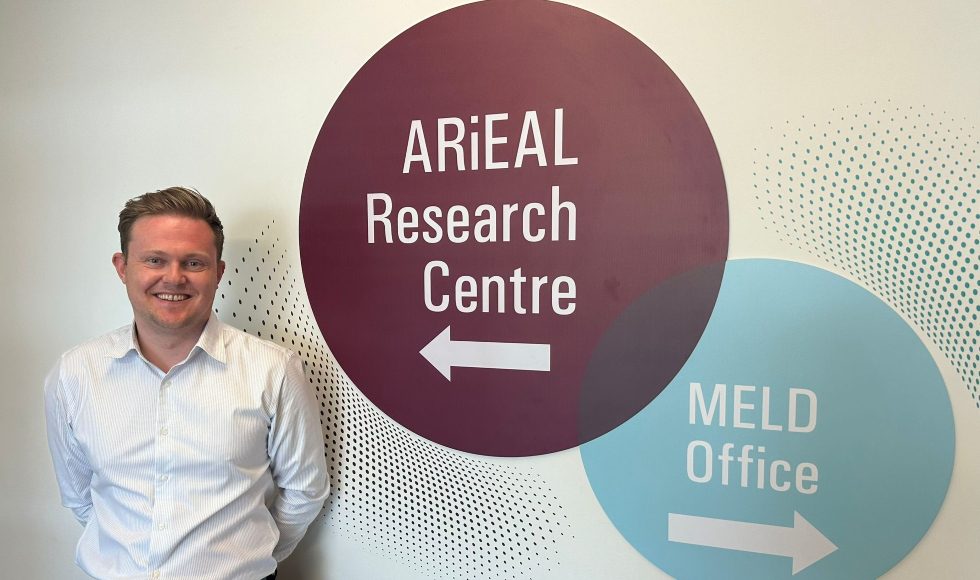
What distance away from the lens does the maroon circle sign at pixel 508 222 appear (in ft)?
4.66

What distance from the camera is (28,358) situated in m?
2.09

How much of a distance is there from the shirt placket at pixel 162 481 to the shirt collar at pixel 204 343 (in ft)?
0.30

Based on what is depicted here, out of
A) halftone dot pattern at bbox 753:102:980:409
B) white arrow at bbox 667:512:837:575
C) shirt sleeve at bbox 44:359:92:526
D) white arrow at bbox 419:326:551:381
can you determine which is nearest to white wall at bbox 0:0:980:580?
halftone dot pattern at bbox 753:102:980:409

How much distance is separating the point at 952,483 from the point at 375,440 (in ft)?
4.31

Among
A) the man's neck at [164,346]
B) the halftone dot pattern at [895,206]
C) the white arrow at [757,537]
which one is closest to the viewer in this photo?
the halftone dot pattern at [895,206]

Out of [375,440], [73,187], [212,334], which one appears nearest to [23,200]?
[73,187]

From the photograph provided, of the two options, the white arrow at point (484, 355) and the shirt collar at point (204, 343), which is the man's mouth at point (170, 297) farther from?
the white arrow at point (484, 355)

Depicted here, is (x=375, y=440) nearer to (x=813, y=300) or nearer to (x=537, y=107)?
(x=537, y=107)

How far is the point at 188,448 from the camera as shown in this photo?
152 cm

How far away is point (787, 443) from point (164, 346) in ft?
4.92

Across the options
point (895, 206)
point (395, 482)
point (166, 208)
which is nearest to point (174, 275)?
point (166, 208)

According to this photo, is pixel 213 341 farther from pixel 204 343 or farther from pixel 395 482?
pixel 395 482

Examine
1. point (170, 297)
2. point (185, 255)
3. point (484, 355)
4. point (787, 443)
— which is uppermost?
point (185, 255)

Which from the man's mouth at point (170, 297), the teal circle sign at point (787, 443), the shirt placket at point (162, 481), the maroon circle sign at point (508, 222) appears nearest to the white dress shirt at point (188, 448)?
the shirt placket at point (162, 481)
